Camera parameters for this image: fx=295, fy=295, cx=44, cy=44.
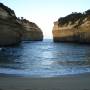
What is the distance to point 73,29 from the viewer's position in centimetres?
11075

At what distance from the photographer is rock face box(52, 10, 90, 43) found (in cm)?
9362

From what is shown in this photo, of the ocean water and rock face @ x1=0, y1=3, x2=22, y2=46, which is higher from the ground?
rock face @ x1=0, y1=3, x2=22, y2=46

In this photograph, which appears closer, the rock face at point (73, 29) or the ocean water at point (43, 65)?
the ocean water at point (43, 65)

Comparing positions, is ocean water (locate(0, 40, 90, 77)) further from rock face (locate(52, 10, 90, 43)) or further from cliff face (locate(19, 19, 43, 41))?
cliff face (locate(19, 19, 43, 41))

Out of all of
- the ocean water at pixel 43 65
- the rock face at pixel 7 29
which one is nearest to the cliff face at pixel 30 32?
the rock face at pixel 7 29

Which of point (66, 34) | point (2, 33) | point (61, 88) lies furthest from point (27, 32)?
point (61, 88)

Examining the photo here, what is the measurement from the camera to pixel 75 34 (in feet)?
346

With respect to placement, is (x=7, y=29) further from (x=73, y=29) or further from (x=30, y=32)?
(x=30, y=32)

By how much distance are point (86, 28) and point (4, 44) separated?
3275 centimetres

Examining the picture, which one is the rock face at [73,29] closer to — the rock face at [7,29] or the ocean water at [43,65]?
the rock face at [7,29]

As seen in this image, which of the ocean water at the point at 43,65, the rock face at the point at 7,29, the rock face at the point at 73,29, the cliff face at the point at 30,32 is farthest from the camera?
the cliff face at the point at 30,32

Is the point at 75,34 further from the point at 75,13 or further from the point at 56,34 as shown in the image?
the point at 75,13

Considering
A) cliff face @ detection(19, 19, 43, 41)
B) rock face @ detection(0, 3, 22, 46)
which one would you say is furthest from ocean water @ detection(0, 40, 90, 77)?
cliff face @ detection(19, 19, 43, 41)

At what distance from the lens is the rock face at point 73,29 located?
93625 mm
